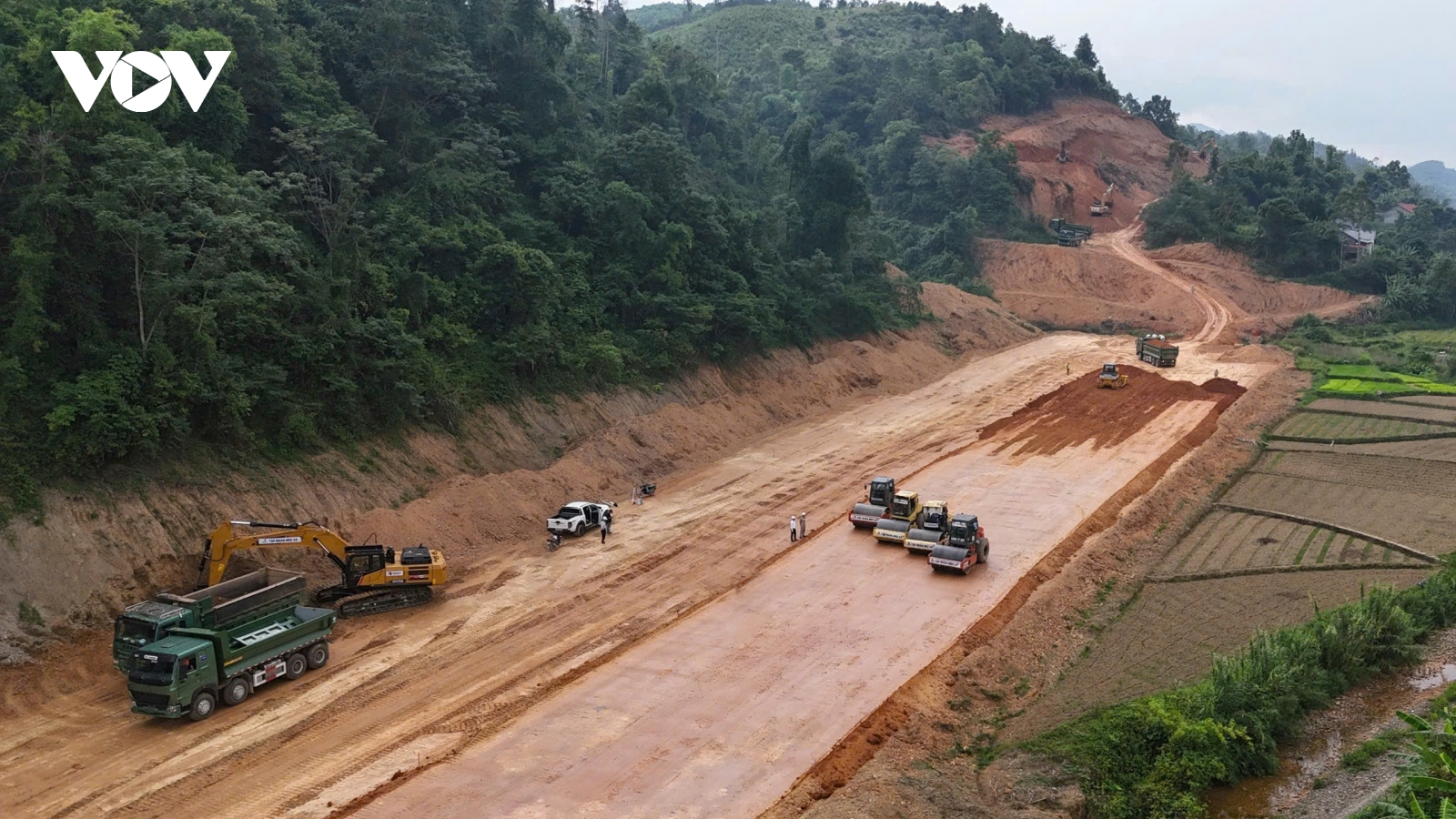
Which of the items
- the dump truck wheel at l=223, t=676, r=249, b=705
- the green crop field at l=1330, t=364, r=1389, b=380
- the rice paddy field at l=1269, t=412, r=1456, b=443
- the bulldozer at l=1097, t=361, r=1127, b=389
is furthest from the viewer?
the green crop field at l=1330, t=364, r=1389, b=380

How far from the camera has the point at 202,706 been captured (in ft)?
77.7

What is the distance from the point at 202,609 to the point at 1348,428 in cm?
5001

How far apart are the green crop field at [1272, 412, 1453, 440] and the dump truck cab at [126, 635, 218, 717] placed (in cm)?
4674

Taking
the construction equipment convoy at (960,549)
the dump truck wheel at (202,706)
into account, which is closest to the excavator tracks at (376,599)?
the dump truck wheel at (202,706)

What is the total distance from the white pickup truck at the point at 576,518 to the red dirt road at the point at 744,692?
6946 mm

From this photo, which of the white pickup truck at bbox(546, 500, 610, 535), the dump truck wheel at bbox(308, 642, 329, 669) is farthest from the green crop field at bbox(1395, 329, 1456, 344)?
the dump truck wheel at bbox(308, 642, 329, 669)

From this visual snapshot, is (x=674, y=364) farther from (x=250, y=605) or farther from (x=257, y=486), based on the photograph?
(x=250, y=605)

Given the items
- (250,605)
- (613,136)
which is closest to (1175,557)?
(250,605)

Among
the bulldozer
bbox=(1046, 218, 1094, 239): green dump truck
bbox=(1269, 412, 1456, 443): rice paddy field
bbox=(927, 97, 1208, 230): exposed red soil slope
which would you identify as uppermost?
bbox=(927, 97, 1208, 230): exposed red soil slope

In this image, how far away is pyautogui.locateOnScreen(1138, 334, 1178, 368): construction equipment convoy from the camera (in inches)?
2621

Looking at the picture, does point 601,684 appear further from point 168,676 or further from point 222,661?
point 168,676

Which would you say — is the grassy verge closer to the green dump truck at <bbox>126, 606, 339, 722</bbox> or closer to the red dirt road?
the red dirt road

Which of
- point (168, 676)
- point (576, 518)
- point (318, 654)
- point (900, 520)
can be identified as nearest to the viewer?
point (168, 676)

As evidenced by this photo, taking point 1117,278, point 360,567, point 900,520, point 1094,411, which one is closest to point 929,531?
point 900,520
